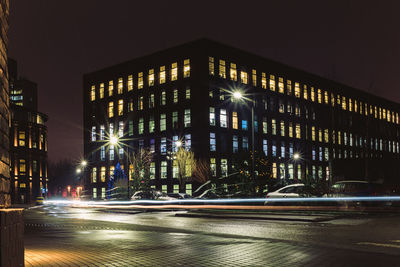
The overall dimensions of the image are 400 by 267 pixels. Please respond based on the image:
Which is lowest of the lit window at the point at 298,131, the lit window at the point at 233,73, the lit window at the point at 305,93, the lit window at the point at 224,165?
the lit window at the point at 224,165

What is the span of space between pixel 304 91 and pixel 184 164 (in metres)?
31.6

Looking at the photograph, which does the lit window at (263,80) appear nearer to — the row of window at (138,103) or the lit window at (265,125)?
the lit window at (265,125)

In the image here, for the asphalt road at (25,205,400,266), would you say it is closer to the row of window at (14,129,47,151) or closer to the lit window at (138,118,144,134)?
the lit window at (138,118,144,134)

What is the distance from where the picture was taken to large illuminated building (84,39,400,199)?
62.3 m

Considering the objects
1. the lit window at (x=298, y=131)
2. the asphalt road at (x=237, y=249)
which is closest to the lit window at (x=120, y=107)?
the lit window at (x=298, y=131)

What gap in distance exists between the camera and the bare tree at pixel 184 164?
57375mm

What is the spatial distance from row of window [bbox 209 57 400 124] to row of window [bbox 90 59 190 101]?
5375 millimetres

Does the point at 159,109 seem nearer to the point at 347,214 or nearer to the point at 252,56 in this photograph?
the point at 252,56

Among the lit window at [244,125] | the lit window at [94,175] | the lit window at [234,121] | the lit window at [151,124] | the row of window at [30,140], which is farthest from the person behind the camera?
the row of window at [30,140]

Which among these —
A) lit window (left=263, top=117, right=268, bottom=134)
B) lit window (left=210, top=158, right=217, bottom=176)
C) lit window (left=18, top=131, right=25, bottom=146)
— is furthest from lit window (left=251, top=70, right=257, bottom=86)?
lit window (left=18, top=131, right=25, bottom=146)

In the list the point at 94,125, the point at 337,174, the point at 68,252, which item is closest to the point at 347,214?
the point at 68,252

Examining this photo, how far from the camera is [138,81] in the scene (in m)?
70.4

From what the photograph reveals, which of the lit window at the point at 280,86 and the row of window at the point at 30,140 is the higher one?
the lit window at the point at 280,86

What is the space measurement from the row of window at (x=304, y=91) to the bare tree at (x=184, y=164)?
12.5 m
